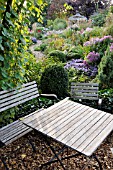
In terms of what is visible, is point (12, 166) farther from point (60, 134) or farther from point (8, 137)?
point (60, 134)

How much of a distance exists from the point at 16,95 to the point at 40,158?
1010 mm

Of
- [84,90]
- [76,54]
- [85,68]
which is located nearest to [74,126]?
[84,90]

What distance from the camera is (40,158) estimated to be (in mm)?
2717

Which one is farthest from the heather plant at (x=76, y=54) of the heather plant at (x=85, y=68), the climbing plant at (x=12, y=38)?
the climbing plant at (x=12, y=38)

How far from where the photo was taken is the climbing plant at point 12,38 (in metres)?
2.45

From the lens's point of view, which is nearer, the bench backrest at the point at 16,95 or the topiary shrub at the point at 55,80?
the bench backrest at the point at 16,95

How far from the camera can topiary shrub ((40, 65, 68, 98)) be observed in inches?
165

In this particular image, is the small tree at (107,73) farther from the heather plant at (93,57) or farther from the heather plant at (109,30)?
the heather plant at (109,30)

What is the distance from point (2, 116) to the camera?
297 cm

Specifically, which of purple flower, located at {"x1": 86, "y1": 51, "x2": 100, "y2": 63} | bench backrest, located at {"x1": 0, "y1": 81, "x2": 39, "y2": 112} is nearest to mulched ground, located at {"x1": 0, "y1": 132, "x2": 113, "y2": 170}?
bench backrest, located at {"x1": 0, "y1": 81, "x2": 39, "y2": 112}

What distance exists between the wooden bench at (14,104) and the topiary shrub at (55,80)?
3.19 ft

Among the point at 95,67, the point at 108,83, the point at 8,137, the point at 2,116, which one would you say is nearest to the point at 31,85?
the point at 2,116

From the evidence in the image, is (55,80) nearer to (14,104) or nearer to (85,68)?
(14,104)

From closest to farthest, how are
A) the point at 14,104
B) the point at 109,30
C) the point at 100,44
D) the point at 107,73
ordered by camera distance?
the point at 14,104 < the point at 107,73 < the point at 100,44 < the point at 109,30
